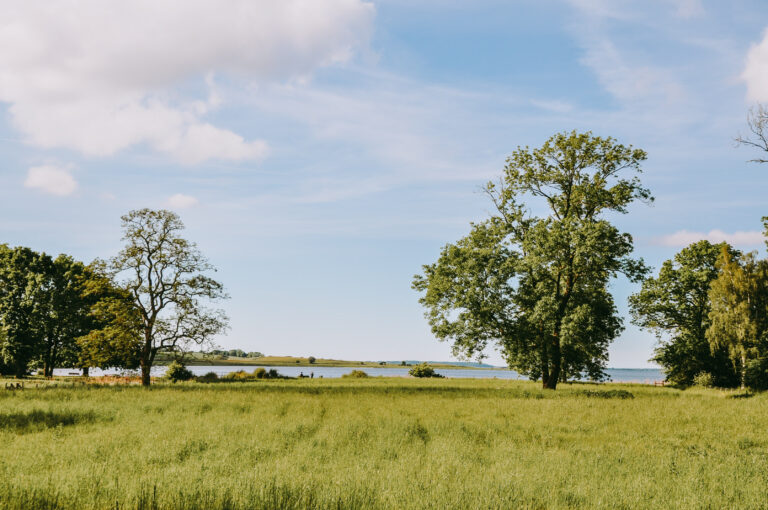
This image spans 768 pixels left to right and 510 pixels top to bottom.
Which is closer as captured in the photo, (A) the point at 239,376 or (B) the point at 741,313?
(B) the point at 741,313

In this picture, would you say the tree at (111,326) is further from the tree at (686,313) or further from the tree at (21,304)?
the tree at (686,313)

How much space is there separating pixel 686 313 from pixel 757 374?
33.0 ft

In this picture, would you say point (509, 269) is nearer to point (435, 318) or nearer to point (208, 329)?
point (435, 318)

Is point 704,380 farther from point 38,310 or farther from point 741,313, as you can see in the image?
point 38,310

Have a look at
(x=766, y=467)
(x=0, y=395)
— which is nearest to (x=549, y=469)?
(x=766, y=467)

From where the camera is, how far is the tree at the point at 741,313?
4366 cm

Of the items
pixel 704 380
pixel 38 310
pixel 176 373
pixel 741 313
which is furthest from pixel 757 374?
pixel 38 310

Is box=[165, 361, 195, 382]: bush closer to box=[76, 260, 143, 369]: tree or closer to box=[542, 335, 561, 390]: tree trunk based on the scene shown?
box=[76, 260, 143, 369]: tree

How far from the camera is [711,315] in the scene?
→ 149ft

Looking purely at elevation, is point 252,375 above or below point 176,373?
below

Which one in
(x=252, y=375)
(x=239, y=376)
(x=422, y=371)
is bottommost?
(x=422, y=371)

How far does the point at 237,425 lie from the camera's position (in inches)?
620

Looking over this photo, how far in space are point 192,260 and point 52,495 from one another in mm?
34388

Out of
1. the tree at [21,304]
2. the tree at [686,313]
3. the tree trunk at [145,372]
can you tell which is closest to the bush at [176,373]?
the tree trunk at [145,372]
